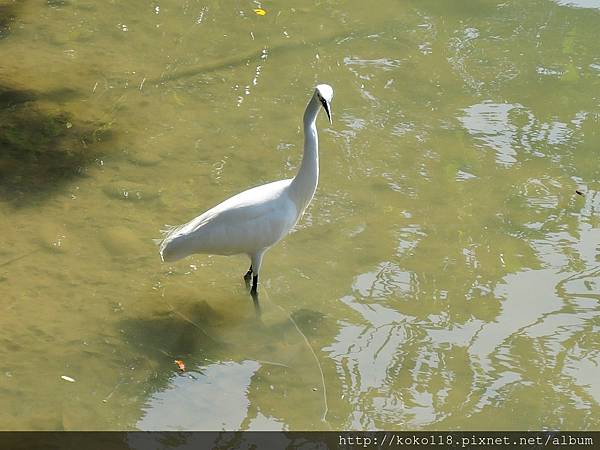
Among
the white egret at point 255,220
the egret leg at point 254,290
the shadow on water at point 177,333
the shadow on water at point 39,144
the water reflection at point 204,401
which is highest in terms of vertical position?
the white egret at point 255,220

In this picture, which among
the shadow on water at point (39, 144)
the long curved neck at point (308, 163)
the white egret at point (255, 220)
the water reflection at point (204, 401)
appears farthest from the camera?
the shadow on water at point (39, 144)

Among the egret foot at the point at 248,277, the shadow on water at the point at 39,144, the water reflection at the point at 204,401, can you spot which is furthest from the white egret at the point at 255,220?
the shadow on water at the point at 39,144

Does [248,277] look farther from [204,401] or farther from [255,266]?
[204,401]

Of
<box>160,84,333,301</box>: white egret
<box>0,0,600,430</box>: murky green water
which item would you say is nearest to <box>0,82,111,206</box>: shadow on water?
<box>0,0,600,430</box>: murky green water

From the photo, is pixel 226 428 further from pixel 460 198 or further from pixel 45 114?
pixel 45 114

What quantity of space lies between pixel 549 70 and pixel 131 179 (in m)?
3.52

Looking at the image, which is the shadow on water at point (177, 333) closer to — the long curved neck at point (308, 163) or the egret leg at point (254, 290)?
the egret leg at point (254, 290)

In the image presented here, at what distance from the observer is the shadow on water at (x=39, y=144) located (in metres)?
5.80

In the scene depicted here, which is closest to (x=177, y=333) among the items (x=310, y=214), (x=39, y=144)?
(x=310, y=214)

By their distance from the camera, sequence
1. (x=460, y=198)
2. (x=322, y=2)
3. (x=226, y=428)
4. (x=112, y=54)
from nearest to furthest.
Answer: (x=226, y=428)
(x=460, y=198)
(x=112, y=54)
(x=322, y=2)

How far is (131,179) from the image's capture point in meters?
5.94

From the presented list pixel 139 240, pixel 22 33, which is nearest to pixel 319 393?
pixel 139 240

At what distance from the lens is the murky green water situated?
443 centimetres

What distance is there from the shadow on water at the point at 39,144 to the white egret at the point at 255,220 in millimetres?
1297
